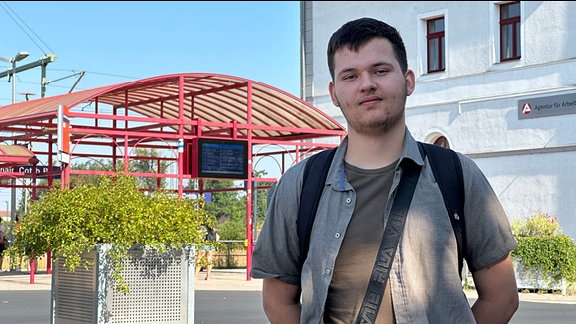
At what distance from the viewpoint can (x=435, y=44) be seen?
34781 mm

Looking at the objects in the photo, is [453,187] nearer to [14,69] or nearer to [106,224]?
[106,224]

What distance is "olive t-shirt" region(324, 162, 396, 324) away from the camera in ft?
10.6

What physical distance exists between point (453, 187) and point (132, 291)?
7802 mm

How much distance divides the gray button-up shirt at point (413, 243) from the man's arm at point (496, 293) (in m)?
0.03

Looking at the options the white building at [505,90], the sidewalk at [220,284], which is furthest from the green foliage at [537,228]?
the white building at [505,90]

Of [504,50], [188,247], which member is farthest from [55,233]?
[504,50]

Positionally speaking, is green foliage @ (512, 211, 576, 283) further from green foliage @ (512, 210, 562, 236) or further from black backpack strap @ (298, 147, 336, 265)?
black backpack strap @ (298, 147, 336, 265)

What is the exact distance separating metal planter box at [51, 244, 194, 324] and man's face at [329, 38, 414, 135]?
751cm

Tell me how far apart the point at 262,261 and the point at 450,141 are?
30718 millimetres

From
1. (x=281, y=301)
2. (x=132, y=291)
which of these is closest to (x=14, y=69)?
(x=132, y=291)

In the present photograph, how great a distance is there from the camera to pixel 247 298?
20.8m

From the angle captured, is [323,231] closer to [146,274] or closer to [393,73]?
[393,73]

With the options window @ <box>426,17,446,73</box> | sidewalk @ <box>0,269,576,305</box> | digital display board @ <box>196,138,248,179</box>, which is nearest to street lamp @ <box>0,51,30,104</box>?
sidewalk @ <box>0,269,576,305</box>

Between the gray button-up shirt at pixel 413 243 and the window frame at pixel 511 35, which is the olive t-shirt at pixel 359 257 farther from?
the window frame at pixel 511 35
